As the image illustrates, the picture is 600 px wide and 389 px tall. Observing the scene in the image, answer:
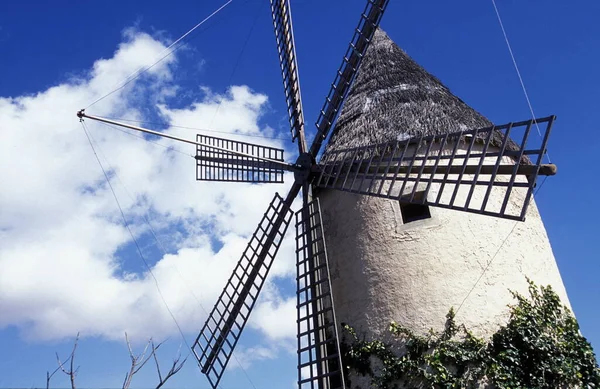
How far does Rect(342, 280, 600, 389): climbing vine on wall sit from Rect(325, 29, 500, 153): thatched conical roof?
86.8 inches

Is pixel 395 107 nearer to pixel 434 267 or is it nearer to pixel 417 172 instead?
pixel 417 172

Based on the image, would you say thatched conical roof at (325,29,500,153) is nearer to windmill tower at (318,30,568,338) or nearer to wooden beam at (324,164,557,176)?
windmill tower at (318,30,568,338)

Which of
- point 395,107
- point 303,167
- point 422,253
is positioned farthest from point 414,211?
point 303,167

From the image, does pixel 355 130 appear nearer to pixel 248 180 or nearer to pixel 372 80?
pixel 372 80

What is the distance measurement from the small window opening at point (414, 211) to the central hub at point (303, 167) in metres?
1.38

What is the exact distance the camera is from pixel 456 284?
5.84 meters

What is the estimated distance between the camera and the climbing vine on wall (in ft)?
17.6

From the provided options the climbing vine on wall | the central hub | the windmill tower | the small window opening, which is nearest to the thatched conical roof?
the windmill tower

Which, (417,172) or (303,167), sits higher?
(303,167)

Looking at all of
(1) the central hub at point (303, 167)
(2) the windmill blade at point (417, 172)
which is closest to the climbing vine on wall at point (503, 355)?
(2) the windmill blade at point (417, 172)

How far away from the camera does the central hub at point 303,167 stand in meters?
7.25

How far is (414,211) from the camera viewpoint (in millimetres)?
6625

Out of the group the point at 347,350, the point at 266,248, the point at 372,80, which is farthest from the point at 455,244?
the point at 372,80

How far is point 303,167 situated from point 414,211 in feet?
5.32
